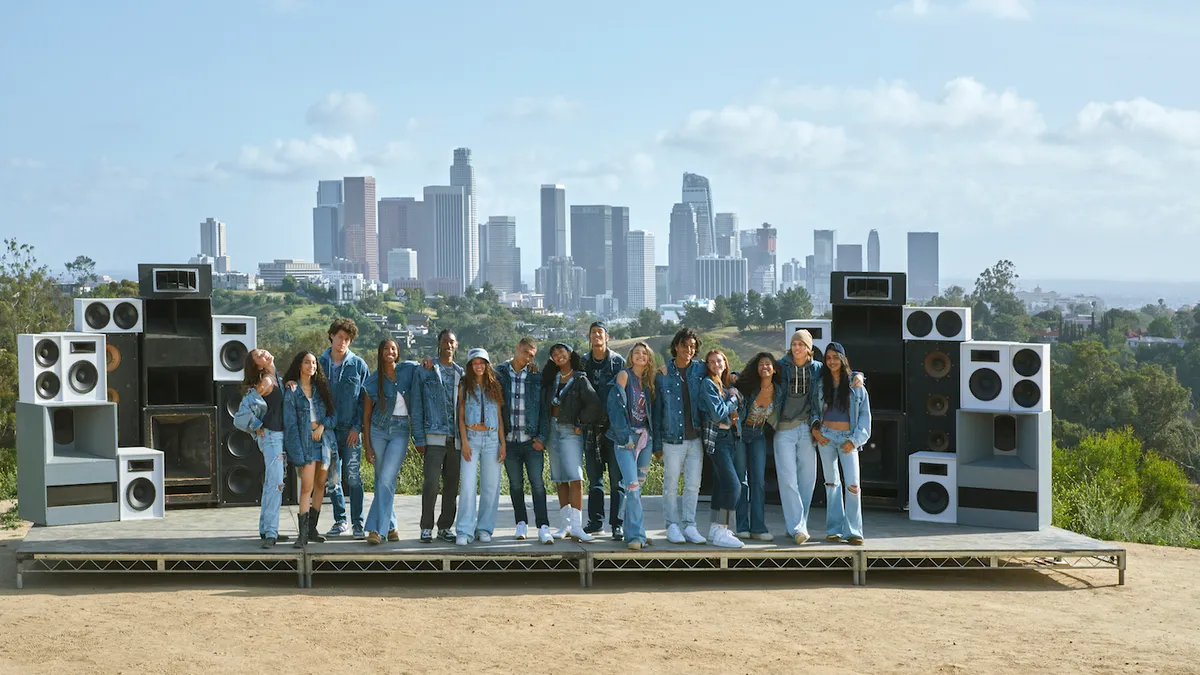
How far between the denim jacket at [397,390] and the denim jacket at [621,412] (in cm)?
115

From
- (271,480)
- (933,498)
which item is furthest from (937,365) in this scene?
(271,480)

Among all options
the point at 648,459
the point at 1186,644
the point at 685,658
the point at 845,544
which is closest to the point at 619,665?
the point at 685,658

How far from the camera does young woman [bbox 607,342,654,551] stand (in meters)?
7.01

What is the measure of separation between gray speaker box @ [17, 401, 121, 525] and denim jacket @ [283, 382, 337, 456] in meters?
2.01

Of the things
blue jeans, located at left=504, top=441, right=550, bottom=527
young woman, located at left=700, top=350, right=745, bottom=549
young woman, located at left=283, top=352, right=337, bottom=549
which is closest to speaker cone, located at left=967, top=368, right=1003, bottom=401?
young woman, located at left=700, top=350, right=745, bottom=549

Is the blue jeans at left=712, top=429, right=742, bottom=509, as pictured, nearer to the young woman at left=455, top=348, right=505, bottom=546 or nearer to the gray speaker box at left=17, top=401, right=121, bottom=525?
the young woman at left=455, top=348, right=505, bottom=546

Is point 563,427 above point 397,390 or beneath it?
beneath

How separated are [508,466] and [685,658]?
196 cm

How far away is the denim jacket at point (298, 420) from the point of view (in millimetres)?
7078

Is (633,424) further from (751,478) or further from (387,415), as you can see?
(387,415)

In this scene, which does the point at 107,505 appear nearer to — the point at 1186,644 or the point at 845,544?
the point at 845,544

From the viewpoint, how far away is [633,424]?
23.2 ft

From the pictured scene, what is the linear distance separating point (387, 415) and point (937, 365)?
4047 millimetres

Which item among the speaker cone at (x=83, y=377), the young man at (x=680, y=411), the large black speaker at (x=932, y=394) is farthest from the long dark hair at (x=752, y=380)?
the speaker cone at (x=83, y=377)
